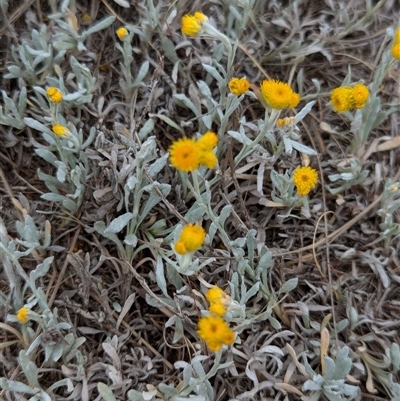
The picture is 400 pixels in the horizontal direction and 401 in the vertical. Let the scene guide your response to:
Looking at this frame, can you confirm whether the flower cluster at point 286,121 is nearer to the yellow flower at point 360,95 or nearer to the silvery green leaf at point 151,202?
the yellow flower at point 360,95

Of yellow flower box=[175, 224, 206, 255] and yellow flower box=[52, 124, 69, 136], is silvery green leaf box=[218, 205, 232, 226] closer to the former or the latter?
yellow flower box=[175, 224, 206, 255]

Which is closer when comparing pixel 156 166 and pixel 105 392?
pixel 105 392

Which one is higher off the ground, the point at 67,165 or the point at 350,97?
the point at 350,97

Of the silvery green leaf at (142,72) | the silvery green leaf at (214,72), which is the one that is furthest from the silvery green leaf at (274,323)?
the silvery green leaf at (142,72)

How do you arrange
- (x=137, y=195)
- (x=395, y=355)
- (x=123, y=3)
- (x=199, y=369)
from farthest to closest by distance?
(x=123, y=3)
(x=137, y=195)
(x=395, y=355)
(x=199, y=369)

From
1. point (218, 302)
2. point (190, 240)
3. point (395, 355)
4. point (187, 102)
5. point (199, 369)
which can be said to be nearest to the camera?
point (190, 240)

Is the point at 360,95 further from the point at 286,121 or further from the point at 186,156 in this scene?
the point at 186,156

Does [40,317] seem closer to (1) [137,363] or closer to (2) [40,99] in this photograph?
(1) [137,363]

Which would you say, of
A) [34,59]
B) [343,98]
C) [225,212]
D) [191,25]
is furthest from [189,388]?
[34,59]

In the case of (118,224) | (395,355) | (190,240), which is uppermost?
(190,240)
